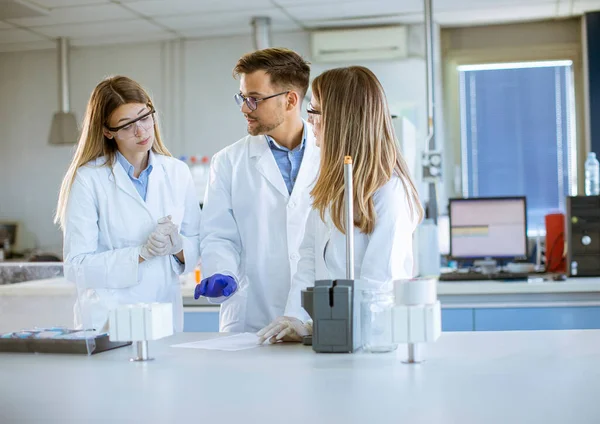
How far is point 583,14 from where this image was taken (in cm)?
564

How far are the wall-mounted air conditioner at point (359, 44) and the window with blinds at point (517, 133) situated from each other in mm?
587

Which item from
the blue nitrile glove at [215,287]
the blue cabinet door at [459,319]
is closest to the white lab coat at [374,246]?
the blue nitrile glove at [215,287]

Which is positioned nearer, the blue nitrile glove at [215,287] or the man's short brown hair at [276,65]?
the blue nitrile glove at [215,287]

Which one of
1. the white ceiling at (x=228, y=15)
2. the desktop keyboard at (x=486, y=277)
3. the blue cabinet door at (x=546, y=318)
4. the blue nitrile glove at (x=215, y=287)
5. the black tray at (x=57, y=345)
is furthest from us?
the white ceiling at (x=228, y=15)

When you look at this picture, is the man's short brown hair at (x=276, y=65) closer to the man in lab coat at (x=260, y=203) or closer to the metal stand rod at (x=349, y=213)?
the man in lab coat at (x=260, y=203)

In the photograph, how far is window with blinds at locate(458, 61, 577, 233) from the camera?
5930 millimetres

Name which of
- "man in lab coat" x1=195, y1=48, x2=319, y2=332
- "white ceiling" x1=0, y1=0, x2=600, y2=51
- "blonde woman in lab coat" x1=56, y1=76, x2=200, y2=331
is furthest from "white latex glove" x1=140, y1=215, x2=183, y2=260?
"white ceiling" x1=0, y1=0, x2=600, y2=51

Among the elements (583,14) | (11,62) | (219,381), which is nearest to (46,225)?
(11,62)

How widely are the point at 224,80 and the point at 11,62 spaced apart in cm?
205

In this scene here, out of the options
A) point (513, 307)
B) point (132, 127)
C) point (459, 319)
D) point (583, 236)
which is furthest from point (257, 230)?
point (583, 236)

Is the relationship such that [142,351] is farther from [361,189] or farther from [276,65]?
[276,65]

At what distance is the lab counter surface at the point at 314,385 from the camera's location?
3.52 ft

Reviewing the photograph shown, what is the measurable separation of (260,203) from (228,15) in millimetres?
3559

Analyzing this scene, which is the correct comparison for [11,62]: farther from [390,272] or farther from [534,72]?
A: [390,272]
